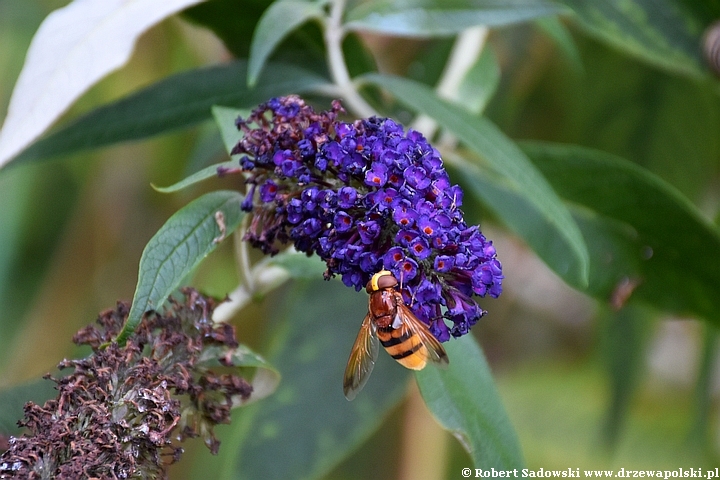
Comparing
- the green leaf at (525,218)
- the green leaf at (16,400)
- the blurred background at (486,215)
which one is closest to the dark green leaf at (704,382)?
the blurred background at (486,215)

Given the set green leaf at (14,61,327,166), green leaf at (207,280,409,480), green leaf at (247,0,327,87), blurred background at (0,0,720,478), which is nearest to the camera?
green leaf at (247,0,327,87)

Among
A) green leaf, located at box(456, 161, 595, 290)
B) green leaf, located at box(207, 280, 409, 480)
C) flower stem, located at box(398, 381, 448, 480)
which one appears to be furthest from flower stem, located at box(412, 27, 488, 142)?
flower stem, located at box(398, 381, 448, 480)

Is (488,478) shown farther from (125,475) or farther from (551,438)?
(551,438)

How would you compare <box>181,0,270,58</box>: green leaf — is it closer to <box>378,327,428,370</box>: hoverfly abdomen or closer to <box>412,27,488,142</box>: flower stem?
<box>412,27,488,142</box>: flower stem

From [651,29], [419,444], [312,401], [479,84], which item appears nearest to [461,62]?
[479,84]

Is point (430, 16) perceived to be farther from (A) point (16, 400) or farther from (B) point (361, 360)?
(A) point (16, 400)

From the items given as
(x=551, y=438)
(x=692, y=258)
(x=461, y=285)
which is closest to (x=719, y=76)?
(x=692, y=258)

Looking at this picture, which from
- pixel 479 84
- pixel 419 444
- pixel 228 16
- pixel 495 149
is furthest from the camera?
pixel 419 444
